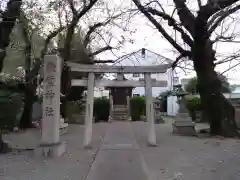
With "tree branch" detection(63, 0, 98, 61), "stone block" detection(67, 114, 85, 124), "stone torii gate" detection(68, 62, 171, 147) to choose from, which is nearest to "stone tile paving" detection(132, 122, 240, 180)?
"stone torii gate" detection(68, 62, 171, 147)

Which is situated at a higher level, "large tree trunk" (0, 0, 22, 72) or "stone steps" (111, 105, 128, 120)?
"large tree trunk" (0, 0, 22, 72)

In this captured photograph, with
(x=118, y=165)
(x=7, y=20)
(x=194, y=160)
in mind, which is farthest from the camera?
(x=7, y=20)

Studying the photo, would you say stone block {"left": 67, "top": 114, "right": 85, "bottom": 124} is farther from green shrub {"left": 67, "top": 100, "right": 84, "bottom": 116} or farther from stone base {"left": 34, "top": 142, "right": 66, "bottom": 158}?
stone base {"left": 34, "top": 142, "right": 66, "bottom": 158}

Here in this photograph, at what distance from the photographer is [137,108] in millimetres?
27641

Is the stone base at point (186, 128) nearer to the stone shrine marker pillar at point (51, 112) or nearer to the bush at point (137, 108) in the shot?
the stone shrine marker pillar at point (51, 112)

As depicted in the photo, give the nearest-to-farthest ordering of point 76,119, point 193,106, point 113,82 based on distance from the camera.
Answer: point 113,82 < point 76,119 < point 193,106

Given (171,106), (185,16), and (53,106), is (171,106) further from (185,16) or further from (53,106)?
(53,106)

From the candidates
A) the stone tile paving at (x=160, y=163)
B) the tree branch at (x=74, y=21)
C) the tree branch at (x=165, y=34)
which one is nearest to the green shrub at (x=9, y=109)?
the tree branch at (x=74, y=21)

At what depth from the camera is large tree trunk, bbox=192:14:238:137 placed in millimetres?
14117

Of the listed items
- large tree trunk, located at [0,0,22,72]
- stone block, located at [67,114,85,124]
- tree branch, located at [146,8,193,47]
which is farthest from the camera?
stone block, located at [67,114,85,124]

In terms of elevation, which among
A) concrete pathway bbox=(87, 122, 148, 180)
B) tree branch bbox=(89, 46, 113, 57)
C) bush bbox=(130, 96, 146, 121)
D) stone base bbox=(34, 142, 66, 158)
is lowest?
concrete pathway bbox=(87, 122, 148, 180)

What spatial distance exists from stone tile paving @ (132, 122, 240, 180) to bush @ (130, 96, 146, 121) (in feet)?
48.0

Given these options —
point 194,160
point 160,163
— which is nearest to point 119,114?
point 194,160

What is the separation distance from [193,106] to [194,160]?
17707 millimetres
